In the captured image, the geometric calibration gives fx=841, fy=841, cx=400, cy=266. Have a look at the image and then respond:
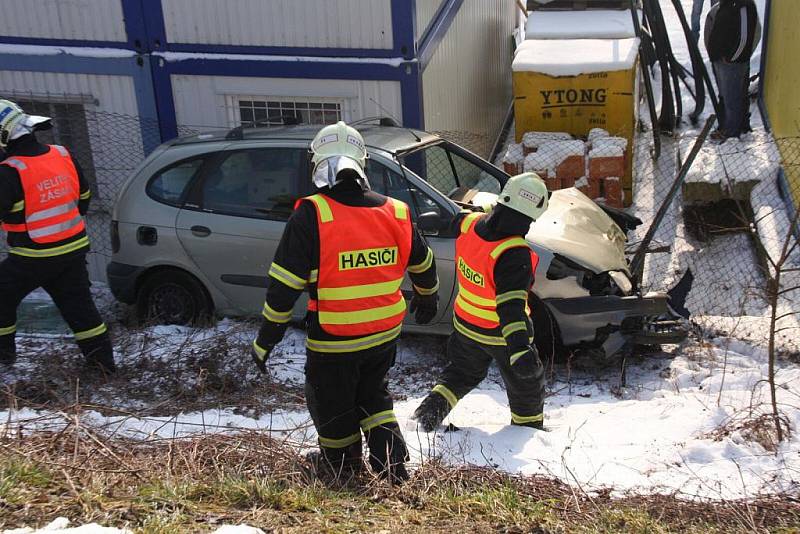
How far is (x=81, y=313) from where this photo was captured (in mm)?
5832

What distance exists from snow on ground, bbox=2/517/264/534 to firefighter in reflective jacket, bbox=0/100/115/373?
2.75 metres

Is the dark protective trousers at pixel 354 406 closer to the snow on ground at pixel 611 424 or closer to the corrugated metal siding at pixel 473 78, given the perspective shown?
the snow on ground at pixel 611 424

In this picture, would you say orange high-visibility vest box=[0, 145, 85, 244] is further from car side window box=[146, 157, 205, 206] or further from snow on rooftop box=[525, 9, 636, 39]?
snow on rooftop box=[525, 9, 636, 39]

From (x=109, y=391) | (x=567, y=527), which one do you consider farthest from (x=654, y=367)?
(x=109, y=391)

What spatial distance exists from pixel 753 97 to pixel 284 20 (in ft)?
23.2

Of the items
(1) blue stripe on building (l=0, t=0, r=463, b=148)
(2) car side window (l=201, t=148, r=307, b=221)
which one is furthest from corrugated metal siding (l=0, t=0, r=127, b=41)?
(2) car side window (l=201, t=148, r=307, b=221)

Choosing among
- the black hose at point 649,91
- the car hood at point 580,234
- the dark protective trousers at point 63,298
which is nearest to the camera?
the dark protective trousers at point 63,298

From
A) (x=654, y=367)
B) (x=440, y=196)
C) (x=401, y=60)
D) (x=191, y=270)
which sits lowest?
(x=654, y=367)

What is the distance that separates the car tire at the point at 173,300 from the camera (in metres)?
6.77

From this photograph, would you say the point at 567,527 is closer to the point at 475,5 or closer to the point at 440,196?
the point at 440,196

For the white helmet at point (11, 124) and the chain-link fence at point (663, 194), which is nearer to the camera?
the white helmet at point (11, 124)

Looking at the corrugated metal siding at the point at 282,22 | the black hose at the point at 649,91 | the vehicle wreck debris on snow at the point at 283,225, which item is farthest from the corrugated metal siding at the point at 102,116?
the black hose at the point at 649,91

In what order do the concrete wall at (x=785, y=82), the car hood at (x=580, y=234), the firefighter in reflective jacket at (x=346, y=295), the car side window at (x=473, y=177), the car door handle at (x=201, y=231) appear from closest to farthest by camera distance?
the firefighter in reflective jacket at (x=346, y=295) → the car hood at (x=580, y=234) → the car door handle at (x=201, y=231) → the car side window at (x=473, y=177) → the concrete wall at (x=785, y=82)

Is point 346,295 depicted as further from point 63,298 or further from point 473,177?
point 473,177
